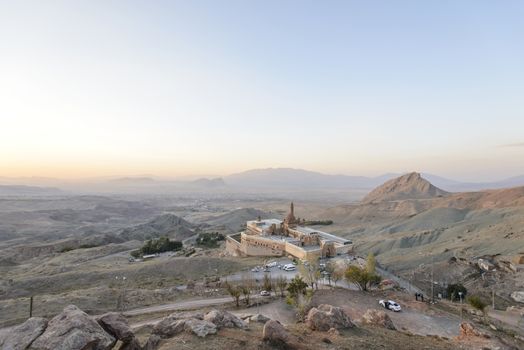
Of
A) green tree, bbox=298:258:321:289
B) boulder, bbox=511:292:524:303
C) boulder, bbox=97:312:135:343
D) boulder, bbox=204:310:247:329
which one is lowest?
boulder, bbox=511:292:524:303

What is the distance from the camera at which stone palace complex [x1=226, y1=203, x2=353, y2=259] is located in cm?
5631

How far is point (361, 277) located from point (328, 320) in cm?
1514

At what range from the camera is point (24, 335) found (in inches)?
621

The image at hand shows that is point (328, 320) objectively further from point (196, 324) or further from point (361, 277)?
point (361, 277)

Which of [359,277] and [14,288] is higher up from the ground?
[359,277]

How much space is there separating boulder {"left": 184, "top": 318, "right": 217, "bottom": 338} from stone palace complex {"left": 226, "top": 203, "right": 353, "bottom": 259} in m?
32.4

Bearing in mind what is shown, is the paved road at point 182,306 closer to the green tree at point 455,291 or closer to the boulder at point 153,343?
the boulder at point 153,343

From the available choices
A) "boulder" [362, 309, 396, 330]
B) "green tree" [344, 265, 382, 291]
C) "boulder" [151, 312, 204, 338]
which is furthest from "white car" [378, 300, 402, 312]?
"boulder" [151, 312, 204, 338]

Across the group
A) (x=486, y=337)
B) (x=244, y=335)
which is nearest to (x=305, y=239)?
(x=486, y=337)

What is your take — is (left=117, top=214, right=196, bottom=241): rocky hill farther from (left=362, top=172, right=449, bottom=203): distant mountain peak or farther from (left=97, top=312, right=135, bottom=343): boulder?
(left=362, top=172, right=449, bottom=203): distant mountain peak

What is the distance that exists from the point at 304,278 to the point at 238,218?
10279 cm

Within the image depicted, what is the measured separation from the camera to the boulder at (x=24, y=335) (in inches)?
603

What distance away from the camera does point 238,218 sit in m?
141

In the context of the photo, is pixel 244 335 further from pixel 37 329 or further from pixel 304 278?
pixel 304 278
